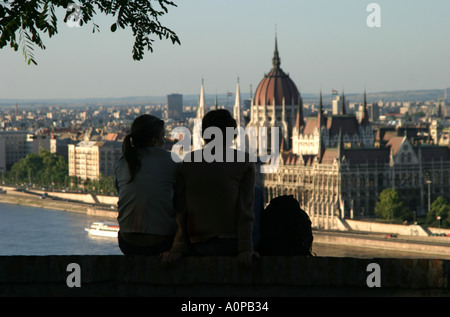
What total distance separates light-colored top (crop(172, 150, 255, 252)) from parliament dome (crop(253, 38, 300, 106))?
78103 mm

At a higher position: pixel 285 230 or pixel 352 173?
pixel 285 230

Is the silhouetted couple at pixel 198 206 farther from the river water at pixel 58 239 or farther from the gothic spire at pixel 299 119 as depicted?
the gothic spire at pixel 299 119

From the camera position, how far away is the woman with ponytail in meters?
7.48

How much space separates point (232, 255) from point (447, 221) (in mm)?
50135

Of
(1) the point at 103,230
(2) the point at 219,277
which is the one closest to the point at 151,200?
(2) the point at 219,277

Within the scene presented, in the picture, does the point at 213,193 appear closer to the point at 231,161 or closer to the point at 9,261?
the point at 231,161

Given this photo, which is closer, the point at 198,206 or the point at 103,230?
the point at 198,206

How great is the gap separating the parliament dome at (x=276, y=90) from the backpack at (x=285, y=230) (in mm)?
77918

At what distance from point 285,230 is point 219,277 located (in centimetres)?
67

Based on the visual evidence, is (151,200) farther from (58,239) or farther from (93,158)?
(93,158)

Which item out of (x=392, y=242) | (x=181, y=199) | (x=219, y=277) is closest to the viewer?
(x=219, y=277)

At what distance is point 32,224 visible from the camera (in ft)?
210

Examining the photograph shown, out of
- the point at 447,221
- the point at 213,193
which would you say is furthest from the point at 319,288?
the point at 447,221

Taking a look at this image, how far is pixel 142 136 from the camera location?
762 centimetres
